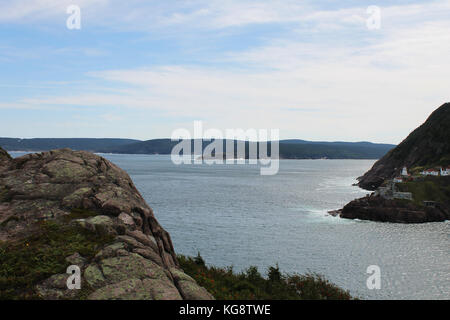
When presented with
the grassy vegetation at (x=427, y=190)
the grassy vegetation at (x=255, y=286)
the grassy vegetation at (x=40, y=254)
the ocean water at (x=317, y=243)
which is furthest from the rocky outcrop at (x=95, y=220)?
the grassy vegetation at (x=427, y=190)

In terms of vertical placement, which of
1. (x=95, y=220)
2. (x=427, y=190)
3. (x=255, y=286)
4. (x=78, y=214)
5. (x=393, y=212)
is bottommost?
(x=393, y=212)

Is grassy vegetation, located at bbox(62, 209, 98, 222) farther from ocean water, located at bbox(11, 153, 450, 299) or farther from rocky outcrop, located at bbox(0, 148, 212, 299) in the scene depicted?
ocean water, located at bbox(11, 153, 450, 299)

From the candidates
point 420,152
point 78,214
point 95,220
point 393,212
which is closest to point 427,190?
point 393,212

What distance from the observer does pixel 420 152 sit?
5408 inches

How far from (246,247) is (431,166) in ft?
332

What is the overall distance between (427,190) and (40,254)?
300 ft

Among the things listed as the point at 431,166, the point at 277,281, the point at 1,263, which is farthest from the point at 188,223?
the point at 431,166

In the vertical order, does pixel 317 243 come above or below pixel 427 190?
below

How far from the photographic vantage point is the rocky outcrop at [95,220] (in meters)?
12.0

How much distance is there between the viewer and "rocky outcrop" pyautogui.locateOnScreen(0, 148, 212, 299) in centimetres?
1201

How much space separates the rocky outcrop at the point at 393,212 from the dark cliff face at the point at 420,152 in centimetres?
5344

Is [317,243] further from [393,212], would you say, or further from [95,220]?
[95,220]

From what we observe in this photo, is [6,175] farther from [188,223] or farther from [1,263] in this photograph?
[188,223]

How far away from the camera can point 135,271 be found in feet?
41.7
